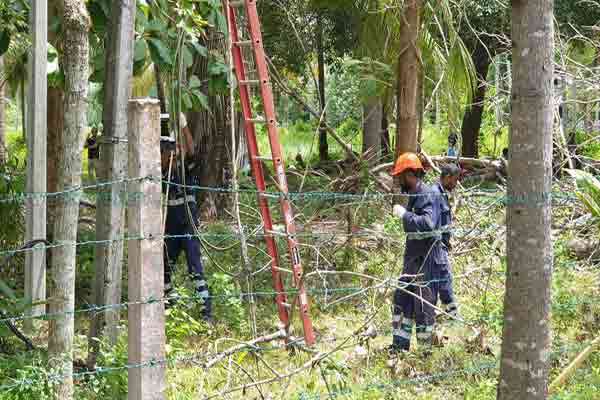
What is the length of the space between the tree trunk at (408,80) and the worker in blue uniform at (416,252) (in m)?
2.93

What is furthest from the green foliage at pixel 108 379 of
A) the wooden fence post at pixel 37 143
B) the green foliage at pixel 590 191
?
the green foliage at pixel 590 191

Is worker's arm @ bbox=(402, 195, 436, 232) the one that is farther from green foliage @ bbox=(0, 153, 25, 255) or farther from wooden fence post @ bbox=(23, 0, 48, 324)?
green foliage @ bbox=(0, 153, 25, 255)

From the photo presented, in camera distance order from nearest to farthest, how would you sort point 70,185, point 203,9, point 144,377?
1. point 144,377
2. point 70,185
3. point 203,9

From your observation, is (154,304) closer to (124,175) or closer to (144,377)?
(144,377)

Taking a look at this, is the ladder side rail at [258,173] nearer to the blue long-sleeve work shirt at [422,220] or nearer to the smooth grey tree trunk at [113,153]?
the blue long-sleeve work shirt at [422,220]

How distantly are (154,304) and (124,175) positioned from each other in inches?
58.2

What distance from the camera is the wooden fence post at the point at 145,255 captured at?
3.67 metres

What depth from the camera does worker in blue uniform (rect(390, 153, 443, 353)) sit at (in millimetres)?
6348

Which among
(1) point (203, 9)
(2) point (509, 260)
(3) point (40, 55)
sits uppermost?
(1) point (203, 9)

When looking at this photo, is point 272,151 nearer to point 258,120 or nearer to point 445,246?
point 258,120

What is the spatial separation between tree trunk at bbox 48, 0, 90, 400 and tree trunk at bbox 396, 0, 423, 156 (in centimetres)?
537

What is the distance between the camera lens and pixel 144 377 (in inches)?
144

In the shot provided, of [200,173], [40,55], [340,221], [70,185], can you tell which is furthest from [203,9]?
[200,173]

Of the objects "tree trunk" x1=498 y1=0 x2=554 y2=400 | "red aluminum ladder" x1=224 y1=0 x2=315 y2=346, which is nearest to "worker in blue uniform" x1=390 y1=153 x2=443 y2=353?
"red aluminum ladder" x1=224 y1=0 x2=315 y2=346
